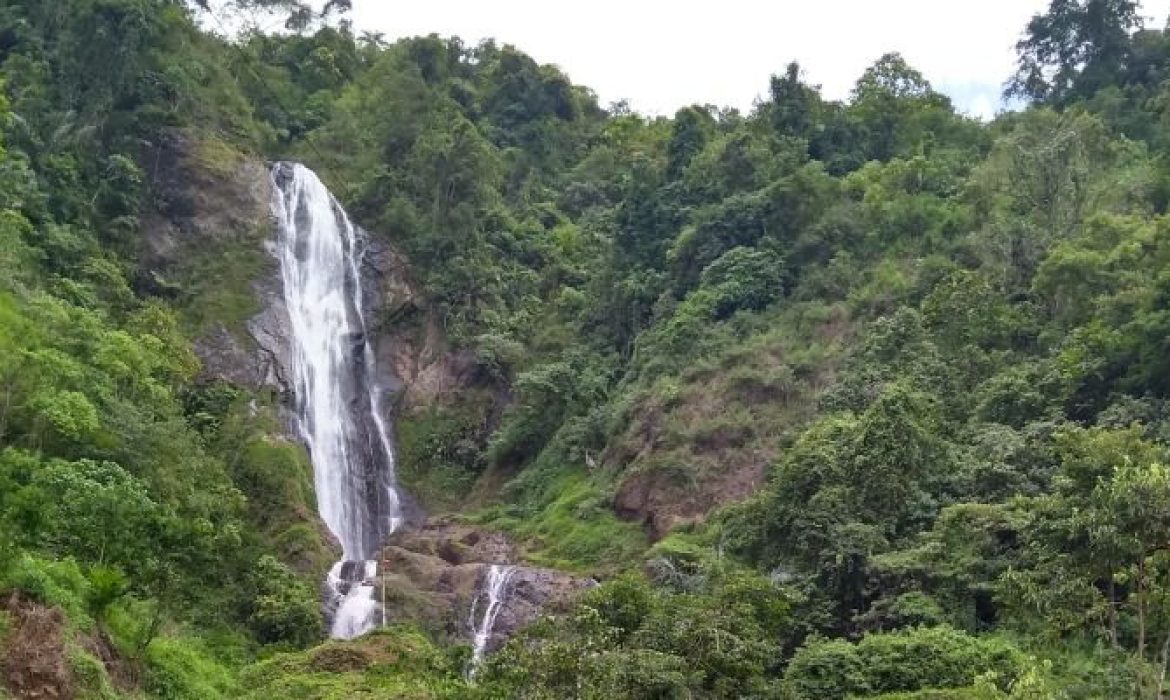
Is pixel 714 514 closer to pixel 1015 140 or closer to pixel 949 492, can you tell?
pixel 949 492

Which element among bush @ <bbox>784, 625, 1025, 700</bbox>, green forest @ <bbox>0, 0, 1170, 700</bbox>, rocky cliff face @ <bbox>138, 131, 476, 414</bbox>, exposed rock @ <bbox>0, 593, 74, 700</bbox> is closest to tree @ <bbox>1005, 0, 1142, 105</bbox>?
green forest @ <bbox>0, 0, 1170, 700</bbox>

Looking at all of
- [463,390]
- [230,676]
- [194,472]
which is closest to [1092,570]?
[230,676]

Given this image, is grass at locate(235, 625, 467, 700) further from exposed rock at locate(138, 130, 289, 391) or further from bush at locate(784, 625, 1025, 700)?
exposed rock at locate(138, 130, 289, 391)

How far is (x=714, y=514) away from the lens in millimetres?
30906

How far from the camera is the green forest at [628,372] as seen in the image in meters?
18.9

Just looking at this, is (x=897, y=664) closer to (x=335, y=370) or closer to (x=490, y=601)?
(x=490, y=601)

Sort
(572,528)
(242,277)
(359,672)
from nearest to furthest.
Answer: (359,672) → (572,528) → (242,277)

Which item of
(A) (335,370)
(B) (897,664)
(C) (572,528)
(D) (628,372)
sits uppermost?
(A) (335,370)

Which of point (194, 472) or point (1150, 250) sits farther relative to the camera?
point (1150, 250)

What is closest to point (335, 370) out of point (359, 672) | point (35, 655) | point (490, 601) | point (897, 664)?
point (490, 601)

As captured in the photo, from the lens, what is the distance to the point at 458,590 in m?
30.7

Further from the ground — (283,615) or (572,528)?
(572,528)

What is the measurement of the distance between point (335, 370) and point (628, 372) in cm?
1051

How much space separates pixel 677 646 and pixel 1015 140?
2715 cm
